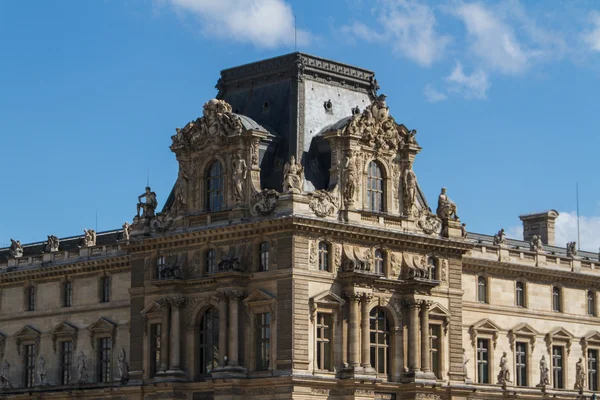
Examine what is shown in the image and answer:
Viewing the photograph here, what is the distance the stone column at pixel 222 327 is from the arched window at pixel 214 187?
5919mm

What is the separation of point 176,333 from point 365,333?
11464 millimetres

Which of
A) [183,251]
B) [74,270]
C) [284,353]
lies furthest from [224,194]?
[74,270]

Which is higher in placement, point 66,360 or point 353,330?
point 353,330

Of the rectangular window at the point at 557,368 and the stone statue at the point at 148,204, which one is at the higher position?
the stone statue at the point at 148,204

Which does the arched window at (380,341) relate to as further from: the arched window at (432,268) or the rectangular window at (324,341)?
the arched window at (432,268)

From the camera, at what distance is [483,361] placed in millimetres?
109562

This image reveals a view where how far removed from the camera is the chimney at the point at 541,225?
4919 inches

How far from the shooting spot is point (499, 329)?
11050 cm

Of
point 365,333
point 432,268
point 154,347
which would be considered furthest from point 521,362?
point 154,347

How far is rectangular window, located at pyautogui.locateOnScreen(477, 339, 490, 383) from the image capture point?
109 m

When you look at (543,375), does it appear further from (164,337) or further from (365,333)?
(164,337)

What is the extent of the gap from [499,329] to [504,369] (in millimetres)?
2719

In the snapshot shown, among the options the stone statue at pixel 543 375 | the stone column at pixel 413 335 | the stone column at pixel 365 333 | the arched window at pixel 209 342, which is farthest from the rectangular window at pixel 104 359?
the stone statue at pixel 543 375

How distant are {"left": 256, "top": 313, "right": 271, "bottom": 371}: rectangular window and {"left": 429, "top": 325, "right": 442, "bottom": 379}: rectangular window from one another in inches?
438
